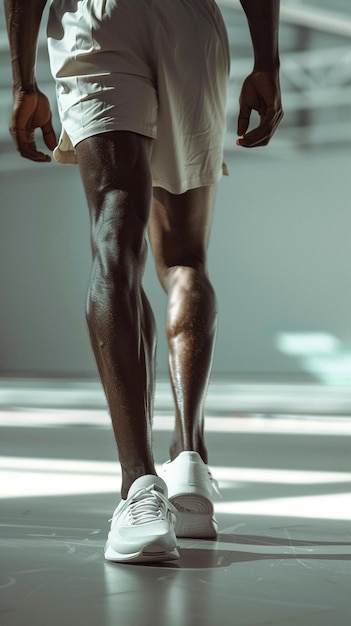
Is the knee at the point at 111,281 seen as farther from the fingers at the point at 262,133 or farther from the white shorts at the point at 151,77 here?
the fingers at the point at 262,133

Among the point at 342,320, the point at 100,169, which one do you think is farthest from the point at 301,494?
the point at 342,320

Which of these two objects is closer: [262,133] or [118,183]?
[118,183]

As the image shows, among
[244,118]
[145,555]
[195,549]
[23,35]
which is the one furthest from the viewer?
[244,118]

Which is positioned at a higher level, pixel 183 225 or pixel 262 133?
pixel 262 133

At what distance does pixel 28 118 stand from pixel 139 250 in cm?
37

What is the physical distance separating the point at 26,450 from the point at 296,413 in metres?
2.40

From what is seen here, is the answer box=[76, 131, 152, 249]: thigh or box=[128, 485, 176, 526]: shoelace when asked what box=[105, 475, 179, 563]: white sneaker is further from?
box=[76, 131, 152, 249]: thigh

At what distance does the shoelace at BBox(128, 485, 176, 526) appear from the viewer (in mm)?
1172

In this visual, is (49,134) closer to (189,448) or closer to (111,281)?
(111,281)

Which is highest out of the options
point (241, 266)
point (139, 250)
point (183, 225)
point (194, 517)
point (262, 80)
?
point (262, 80)

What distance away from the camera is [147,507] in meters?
1.18

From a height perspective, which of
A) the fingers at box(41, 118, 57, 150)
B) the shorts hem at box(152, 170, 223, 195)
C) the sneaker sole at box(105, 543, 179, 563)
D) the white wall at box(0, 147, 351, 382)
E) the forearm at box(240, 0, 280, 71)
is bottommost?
the white wall at box(0, 147, 351, 382)

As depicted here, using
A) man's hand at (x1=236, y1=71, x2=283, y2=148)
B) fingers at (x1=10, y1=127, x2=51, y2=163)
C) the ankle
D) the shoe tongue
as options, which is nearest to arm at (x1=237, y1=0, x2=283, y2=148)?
man's hand at (x1=236, y1=71, x2=283, y2=148)

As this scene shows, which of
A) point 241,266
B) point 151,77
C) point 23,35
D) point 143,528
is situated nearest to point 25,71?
point 23,35
